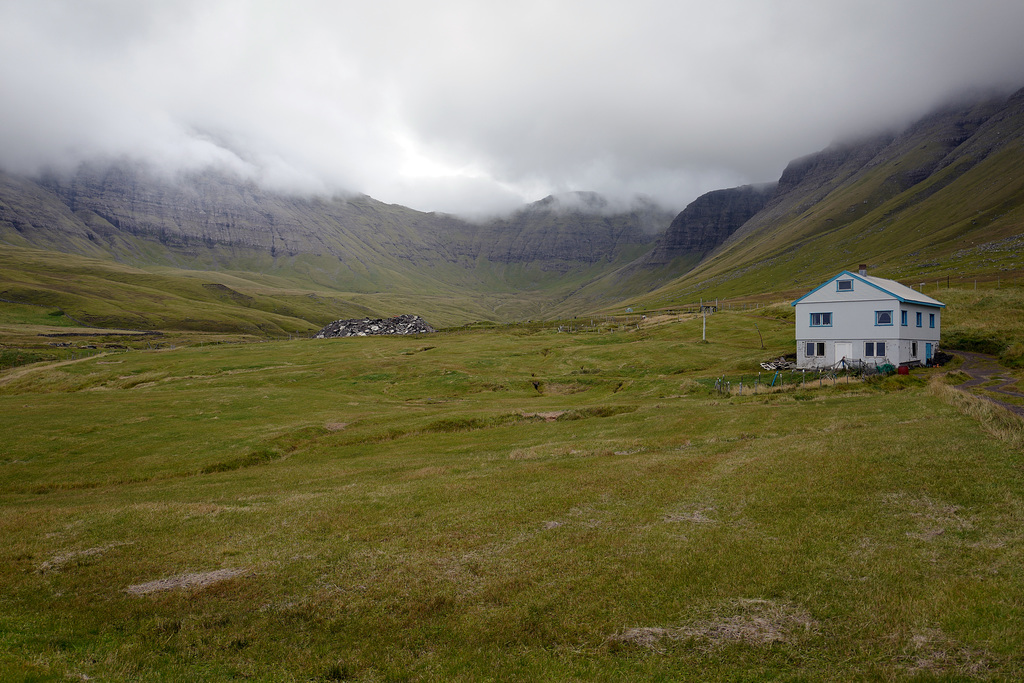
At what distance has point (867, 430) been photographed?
29156 millimetres

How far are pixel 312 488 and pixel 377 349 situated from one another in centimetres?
8541

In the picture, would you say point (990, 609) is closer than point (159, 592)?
Yes

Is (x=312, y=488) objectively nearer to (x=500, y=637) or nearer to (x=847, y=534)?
(x=500, y=637)

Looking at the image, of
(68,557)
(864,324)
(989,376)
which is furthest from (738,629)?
(864,324)

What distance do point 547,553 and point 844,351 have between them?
69.0 metres

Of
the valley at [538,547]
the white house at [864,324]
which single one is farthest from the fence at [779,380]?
the valley at [538,547]

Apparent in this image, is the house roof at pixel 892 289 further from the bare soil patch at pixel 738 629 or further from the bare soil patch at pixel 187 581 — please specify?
the bare soil patch at pixel 187 581

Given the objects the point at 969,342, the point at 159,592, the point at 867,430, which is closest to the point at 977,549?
the point at 867,430

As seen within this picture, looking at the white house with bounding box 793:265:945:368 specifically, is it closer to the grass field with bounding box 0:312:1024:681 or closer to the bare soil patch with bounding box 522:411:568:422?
the grass field with bounding box 0:312:1024:681

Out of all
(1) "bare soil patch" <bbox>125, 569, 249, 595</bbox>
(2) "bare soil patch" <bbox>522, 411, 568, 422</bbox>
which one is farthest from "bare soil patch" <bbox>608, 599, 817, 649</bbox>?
(2) "bare soil patch" <bbox>522, 411, 568, 422</bbox>

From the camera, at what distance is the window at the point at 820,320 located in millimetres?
71269

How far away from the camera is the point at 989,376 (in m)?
49.6

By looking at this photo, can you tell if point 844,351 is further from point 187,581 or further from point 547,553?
point 187,581

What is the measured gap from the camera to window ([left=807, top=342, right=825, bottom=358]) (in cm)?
7200
